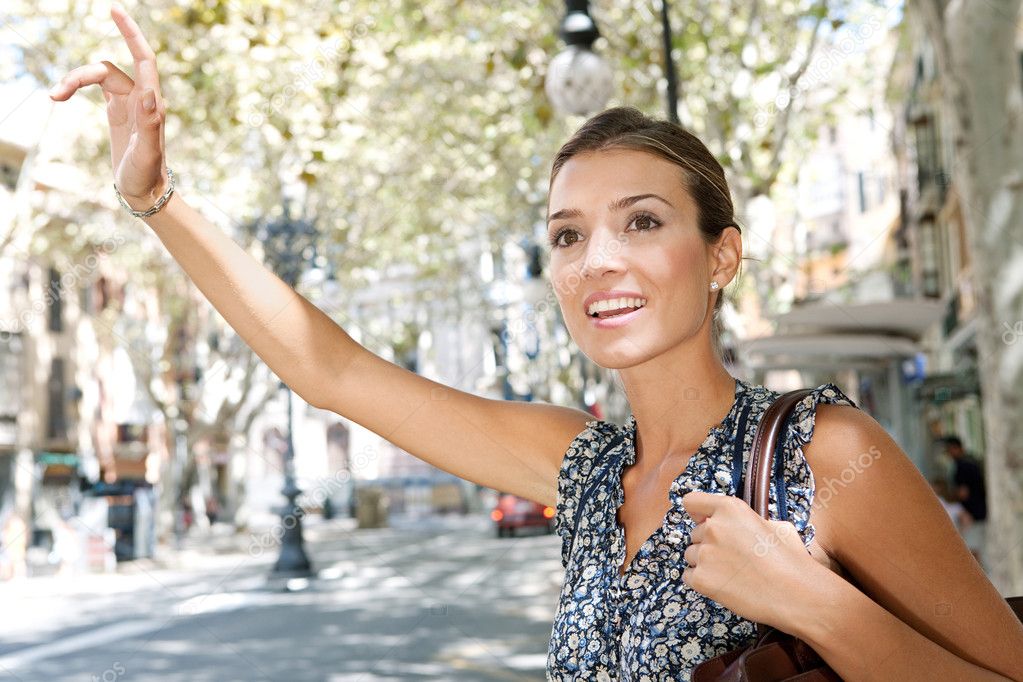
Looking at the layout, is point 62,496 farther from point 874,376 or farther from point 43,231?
point 874,376

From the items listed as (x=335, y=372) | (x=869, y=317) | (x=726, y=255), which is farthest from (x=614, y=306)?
(x=869, y=317)

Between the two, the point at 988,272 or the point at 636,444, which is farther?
the point at 988,272

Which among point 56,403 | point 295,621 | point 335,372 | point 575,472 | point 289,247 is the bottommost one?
point 295,621

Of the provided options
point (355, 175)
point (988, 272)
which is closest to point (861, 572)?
point (988, 272)

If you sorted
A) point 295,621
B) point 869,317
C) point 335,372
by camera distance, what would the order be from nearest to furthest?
1. point 335,372
2. point 869,317
3. point 295,621

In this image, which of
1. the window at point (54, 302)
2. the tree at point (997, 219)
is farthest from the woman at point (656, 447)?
the window at point (54, 302)

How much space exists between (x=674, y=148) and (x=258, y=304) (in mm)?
796

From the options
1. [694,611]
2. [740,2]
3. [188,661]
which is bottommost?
[188,661]

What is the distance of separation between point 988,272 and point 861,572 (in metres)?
4.49

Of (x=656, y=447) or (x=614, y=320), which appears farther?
(x=656, y=447)

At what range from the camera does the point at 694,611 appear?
179cm

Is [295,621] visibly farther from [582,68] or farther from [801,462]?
[801,462]

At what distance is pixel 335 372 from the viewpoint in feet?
7.33

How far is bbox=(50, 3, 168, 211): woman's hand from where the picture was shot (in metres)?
1.89
